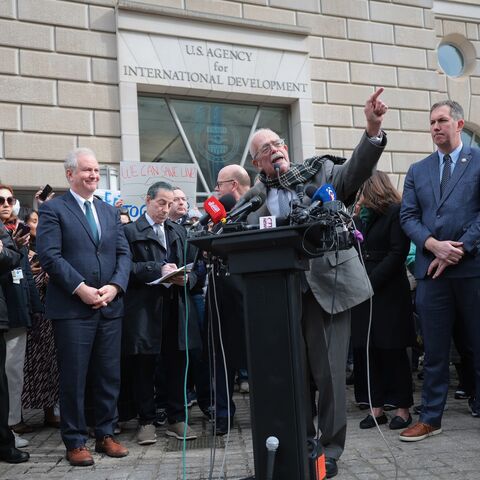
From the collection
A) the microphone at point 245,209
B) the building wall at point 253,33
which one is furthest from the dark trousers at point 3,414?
the building wall at point 253,33

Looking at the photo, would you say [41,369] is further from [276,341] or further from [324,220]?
[324,220]

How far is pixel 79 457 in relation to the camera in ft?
13.0

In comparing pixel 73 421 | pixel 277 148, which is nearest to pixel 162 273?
pixel 73 421

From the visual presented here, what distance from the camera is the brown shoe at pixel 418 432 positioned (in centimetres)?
407

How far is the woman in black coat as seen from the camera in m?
4.62

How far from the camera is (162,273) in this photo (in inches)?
183

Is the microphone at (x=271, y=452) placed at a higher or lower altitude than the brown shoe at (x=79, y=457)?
higher

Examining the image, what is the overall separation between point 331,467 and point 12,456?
2.21m

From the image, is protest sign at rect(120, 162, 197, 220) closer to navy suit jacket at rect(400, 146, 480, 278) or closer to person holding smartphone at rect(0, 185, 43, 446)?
person holding smartphone at rect(0, 185, 43, 446)

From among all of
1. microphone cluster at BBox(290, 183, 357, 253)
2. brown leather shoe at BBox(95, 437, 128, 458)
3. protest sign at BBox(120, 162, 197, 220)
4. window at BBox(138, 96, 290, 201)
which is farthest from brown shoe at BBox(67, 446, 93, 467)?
window at BBox(138, 96, 290, 201)

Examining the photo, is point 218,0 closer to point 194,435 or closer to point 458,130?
point 458,130

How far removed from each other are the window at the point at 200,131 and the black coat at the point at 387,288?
588 cm

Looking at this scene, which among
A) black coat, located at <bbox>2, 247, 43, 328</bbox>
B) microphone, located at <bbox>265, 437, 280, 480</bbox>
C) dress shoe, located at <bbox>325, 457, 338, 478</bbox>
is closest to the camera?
microphone, located at <bbox>265, 437, 280, 480</bbox>

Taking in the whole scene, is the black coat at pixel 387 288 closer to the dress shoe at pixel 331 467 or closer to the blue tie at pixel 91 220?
the dress shoe at pixel 331 467
